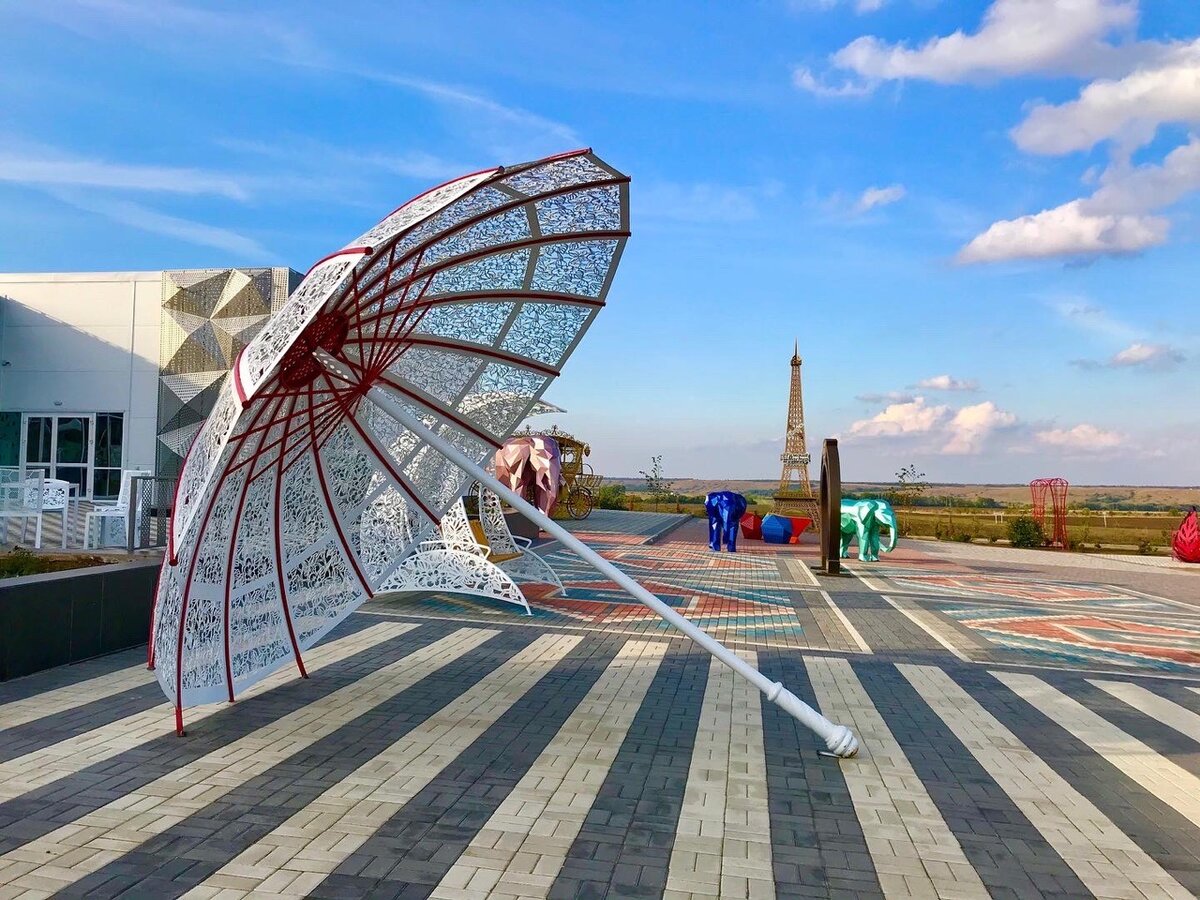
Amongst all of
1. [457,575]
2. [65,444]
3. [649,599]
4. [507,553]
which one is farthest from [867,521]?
[65,444]

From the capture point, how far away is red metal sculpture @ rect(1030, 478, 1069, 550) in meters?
27.4

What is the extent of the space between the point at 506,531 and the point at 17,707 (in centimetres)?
757

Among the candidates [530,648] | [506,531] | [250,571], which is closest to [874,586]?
[506,531]

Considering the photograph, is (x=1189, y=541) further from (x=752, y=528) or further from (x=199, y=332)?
(x=199, y=332)

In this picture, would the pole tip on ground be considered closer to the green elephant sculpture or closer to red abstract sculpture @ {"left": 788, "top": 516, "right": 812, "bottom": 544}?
the green elephant sculpture

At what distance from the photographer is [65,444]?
72.3 feet

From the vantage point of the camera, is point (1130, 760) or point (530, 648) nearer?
point (1130, 760)

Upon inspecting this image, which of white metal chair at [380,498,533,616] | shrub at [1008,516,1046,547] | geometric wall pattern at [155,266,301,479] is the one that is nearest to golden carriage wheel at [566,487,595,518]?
geometric wall pattern at [155,266,301,479]

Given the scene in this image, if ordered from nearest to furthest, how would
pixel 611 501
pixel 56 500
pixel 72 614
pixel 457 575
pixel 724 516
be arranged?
pixel 72 614
pixel 457 575
pixel 56 500
pixel 724 516
pixel 611 501

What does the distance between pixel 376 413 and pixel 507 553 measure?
682 centimetres

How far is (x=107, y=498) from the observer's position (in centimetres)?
2156

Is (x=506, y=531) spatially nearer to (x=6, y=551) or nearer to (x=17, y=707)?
(x=6, y=551)

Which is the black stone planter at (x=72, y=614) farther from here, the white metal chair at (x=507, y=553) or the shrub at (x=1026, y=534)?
the shrub at (x=1026, y=534)

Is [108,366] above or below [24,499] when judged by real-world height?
above
